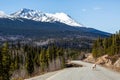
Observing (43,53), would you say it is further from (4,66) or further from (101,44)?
(4,66)

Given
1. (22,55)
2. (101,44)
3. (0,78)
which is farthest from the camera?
(101,44)

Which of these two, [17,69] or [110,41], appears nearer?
[17,69]

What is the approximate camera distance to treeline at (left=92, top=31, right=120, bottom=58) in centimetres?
13888

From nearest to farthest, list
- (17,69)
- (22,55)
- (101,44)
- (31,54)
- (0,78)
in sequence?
(0,78) < (17,69) < (31,54) < (22,55) < (101,44)

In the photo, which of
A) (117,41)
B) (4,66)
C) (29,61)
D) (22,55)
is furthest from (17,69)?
(4,66)

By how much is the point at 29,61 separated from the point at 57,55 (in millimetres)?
10887

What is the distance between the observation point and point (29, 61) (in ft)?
447

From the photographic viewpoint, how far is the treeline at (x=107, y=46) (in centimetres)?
13888

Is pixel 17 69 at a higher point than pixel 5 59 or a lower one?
lower

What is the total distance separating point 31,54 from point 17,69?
1248 cm

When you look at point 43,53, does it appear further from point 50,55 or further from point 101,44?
point 101,44

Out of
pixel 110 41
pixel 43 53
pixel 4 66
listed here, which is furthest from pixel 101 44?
pixel 4 66

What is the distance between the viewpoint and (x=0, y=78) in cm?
5381

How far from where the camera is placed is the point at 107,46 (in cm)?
16538
